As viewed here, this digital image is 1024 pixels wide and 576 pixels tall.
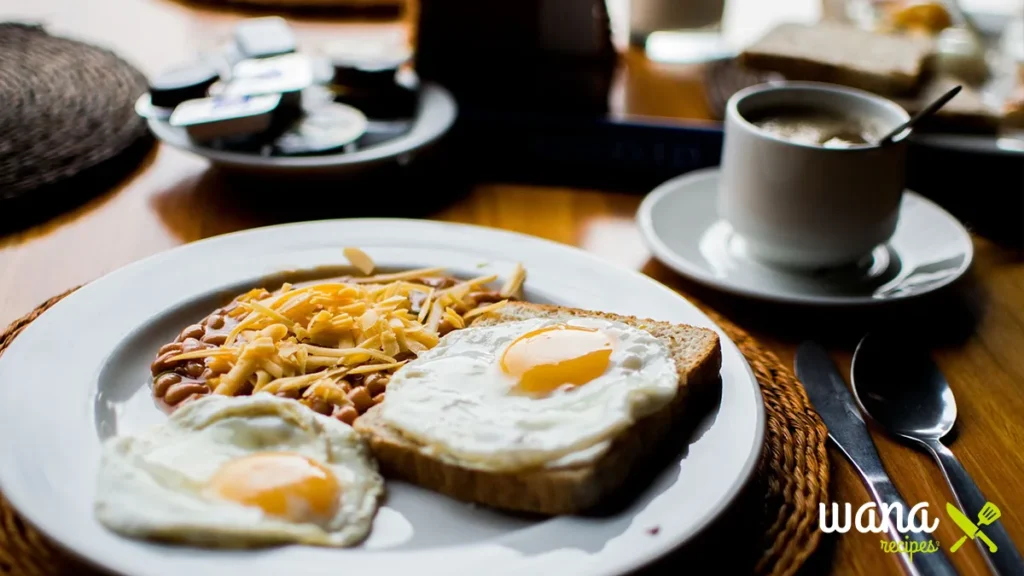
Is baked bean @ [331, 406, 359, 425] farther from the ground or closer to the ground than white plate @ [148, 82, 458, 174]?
closer to the ground

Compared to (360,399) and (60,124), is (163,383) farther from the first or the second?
(60,124)

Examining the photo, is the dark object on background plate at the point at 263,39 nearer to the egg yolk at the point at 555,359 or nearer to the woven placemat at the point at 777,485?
the woven placemat at the point at 777,485

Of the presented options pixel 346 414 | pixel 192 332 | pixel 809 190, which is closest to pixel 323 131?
pixel 192 332

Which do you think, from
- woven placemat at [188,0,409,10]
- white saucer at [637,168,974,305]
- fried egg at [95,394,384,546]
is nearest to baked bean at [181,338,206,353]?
fried egg at [95,394,384,546]

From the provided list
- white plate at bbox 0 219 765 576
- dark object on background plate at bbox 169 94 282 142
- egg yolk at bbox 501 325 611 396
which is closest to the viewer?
white plate at bbox 0 219 765 576

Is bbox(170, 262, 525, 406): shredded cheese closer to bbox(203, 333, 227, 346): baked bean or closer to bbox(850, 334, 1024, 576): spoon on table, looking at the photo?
bbox(203, 333, 227, 346): baked bean

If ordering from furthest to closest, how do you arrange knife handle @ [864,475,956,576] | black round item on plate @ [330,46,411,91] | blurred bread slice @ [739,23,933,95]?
blurred bread slice @ [739,23,933,95], black round item on plate @ [330,46,411,91], knife handle @ [864,475,956,576]

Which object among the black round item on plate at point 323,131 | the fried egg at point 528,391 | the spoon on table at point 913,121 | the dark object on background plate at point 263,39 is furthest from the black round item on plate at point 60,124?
the spoon on table at point 913,121

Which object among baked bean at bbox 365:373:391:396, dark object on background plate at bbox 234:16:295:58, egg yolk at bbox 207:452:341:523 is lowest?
baked bean at bbox 365:373:391:396
